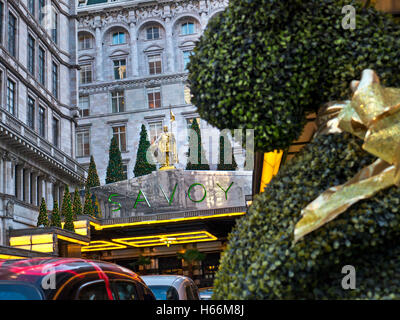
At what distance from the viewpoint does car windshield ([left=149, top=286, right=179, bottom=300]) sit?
27.4 ft

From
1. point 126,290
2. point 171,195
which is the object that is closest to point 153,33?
point 171,195

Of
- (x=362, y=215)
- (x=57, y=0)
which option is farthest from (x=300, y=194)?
(x=57, y=0)

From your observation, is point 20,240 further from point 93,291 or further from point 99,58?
point 99,58

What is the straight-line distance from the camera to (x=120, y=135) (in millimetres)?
56719

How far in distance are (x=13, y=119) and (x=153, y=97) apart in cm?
2596

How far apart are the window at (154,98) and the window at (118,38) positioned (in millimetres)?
6944

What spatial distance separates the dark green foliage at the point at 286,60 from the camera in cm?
376

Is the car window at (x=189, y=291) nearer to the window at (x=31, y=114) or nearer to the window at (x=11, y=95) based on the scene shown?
the window at (x=11, y=95)

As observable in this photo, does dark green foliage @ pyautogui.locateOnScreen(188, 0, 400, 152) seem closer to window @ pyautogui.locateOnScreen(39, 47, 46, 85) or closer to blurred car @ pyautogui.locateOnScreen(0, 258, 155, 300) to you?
blurred car @ pyautogui.locateOnScreen(0, 258, 155, 300)

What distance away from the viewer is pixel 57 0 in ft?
148

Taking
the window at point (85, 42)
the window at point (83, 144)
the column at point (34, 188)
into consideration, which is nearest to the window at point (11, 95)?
the column at point (34, 188)

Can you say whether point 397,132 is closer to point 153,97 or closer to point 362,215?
point 362,215

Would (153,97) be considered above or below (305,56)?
above

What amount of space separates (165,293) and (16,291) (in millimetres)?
4460
